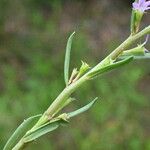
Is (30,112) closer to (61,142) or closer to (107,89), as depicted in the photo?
(61,142)

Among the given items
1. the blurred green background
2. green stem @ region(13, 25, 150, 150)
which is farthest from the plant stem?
the blurred green background

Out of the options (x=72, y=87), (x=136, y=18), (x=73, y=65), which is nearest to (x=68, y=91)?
(x=72, y=87)

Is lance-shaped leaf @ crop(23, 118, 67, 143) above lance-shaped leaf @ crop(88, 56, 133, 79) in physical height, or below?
below

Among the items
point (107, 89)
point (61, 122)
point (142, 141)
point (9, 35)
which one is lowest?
point (142, 141)

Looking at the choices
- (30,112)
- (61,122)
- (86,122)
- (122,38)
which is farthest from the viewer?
(122,38)

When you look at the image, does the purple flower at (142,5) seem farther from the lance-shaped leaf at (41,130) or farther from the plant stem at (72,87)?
the lance-shaped leaf at (41,130)

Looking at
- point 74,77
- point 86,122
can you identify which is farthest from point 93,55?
point 74,77

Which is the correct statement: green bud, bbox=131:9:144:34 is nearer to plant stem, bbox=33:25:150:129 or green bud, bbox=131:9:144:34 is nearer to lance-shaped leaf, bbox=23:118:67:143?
plant stem, bbox=33:25:150:129

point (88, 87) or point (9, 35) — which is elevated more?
point (9, 35)

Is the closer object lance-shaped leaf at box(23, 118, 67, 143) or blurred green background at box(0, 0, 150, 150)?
lance-shaped leaf at box(23, 118, 67, 143)
